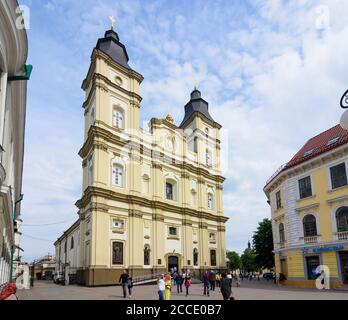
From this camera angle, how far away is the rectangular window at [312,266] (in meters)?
26.2

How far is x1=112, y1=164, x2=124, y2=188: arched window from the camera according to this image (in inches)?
1367

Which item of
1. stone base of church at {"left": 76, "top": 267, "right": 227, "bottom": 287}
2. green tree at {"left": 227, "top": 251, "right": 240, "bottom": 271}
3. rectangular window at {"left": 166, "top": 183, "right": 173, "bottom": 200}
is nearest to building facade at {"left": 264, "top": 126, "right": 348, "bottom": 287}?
stone base of church at {"left": 76, "top": 267, "right": 227, "bottom": 287}

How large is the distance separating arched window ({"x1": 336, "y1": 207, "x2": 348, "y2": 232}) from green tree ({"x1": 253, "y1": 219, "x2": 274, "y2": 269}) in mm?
23347

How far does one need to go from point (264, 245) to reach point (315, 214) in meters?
22.5

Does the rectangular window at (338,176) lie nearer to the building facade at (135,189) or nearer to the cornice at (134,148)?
the building facade at (135,189)

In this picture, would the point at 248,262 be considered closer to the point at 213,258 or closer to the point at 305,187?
the point at 213,258

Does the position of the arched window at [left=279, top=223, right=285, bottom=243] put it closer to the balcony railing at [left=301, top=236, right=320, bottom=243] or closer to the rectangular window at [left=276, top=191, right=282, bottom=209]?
the rectangular window at [left=276, top=191, right=282, bottom=209]

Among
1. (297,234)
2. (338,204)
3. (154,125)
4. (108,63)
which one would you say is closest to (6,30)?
(338,204)

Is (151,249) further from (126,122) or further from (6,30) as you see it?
(6,30)

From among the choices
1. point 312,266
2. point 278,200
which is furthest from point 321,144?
point 312,266

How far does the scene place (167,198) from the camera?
132ft

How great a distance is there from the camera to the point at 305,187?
28328 millimetres

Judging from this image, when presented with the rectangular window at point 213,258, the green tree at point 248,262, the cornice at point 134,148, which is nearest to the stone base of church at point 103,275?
the rectangular window at point 213,258

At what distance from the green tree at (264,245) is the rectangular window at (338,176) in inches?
929
